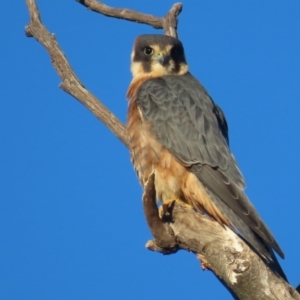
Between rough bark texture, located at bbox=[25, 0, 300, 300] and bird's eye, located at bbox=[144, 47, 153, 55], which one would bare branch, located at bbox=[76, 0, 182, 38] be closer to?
bird's eye, located at bbox=[144, 47, 153, 55]

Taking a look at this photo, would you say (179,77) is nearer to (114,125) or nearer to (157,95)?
(157,95)

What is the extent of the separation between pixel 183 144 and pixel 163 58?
1.19 metres

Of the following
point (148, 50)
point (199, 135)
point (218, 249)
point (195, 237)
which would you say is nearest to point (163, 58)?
point (148, 50)

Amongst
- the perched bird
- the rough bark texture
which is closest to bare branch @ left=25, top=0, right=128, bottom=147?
the rough bark texture

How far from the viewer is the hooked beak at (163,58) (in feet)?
21.2

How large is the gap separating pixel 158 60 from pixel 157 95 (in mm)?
604

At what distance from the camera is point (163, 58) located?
651 centimetres

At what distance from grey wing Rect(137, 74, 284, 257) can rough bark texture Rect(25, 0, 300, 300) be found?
0.93ft

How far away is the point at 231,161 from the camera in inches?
221

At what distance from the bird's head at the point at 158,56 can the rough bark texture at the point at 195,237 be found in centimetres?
90

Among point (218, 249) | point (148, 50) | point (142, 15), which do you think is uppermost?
point (142, 15)

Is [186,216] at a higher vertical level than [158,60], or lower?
lower

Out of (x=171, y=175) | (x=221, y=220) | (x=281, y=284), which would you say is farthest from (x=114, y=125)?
(x=281, y=284)

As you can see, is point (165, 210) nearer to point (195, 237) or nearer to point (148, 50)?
point (195, 237)
